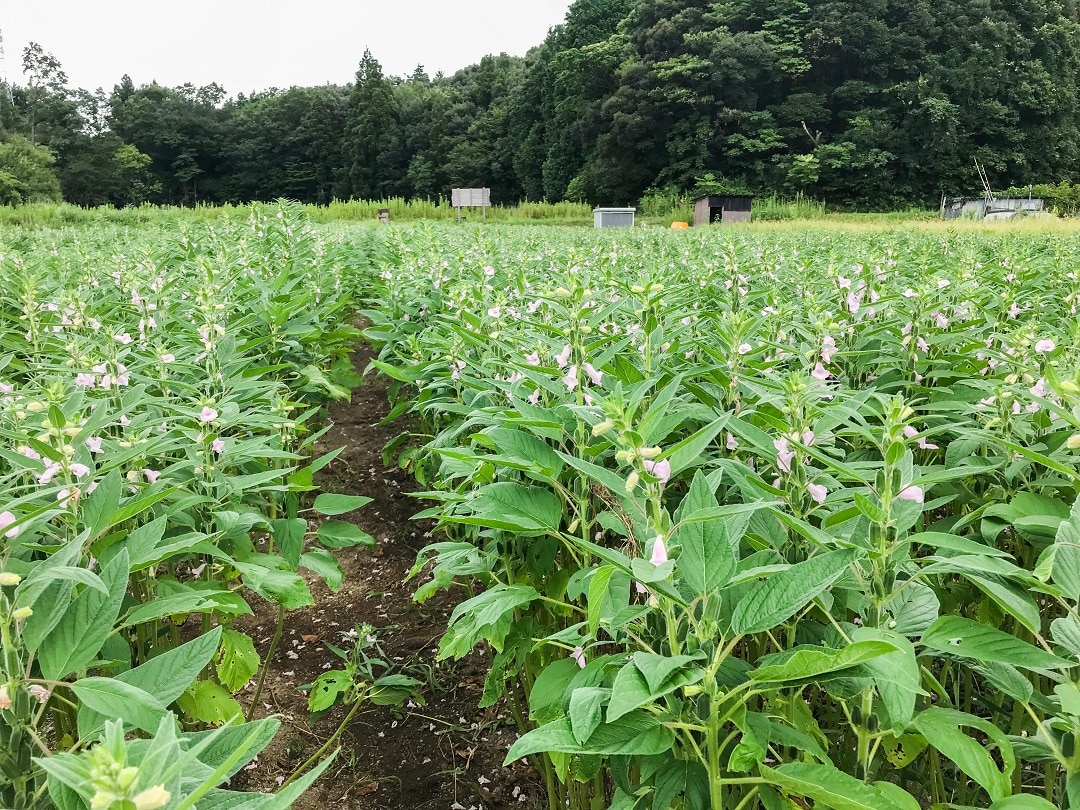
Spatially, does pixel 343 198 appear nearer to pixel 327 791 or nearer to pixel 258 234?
pixel 258 234

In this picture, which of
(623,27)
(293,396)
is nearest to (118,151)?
(623,27)

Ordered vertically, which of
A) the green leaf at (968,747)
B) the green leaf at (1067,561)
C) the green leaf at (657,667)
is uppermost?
the green leaf at (1067,561)

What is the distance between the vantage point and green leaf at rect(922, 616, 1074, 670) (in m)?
0.95

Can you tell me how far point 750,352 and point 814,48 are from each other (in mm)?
49065

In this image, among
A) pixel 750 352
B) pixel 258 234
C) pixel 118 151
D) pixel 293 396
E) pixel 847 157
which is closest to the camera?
pixel 750 352

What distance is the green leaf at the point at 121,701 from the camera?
87cm

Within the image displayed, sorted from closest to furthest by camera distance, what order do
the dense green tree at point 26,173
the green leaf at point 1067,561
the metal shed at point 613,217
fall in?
1. the green leaf at point 1067,561
2. the metal shed at point 613,217
3. the dense green tree at point 26,173

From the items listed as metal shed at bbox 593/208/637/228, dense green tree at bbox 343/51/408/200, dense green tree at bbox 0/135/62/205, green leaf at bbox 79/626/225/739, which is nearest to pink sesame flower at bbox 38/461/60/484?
green leaf at bbox 79/626/225/739

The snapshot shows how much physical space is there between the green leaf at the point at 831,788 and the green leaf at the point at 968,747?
0.29 ft

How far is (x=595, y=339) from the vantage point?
89.7 inches

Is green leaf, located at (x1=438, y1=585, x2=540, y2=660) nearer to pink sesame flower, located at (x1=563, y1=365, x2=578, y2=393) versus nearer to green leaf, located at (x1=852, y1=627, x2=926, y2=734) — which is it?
pink sesame flower, located at (x1=563, y1=365, x2=578, y2=393)

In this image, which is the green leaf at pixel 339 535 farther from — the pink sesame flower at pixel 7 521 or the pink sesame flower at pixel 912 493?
the pink sesame flower at pixel 912 493

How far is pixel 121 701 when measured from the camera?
883 millimetres

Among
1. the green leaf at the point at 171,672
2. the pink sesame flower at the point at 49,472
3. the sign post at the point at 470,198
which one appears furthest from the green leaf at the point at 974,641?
the sign post at the point at 470,198
